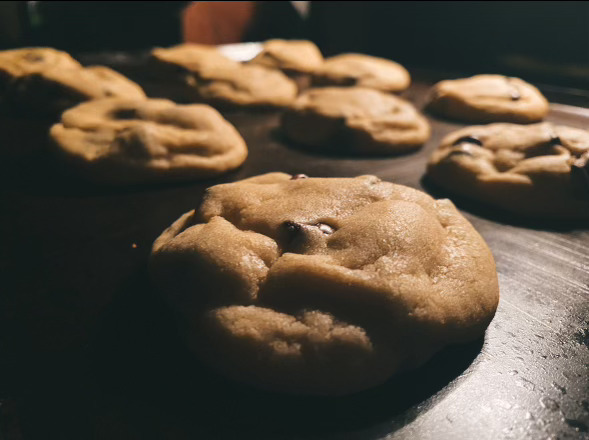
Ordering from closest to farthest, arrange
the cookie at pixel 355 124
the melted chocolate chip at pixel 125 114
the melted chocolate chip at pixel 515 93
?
the melted chocolate chip at pixel 125 114 < the cookie at pixel 355 124 < the melted chocolate chip at pixel 515 93

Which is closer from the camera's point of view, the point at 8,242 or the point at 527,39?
the point at 8,242

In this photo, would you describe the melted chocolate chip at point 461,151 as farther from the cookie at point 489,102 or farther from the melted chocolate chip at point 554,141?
the cookie at point 489,102

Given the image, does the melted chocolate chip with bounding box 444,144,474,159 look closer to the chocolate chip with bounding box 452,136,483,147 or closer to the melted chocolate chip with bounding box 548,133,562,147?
the chocolate chip with bounding box 452,136,483,147

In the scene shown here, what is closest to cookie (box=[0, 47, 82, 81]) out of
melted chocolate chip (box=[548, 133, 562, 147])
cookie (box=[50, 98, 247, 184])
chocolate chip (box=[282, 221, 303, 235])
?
cookie (box=[50, 98, 247, 184])

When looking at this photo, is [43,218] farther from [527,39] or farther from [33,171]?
[527,39]

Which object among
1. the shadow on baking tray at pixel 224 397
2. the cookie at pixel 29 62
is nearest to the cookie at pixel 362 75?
the cookie at pixel 29 62

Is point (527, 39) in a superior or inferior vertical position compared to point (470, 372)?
superior

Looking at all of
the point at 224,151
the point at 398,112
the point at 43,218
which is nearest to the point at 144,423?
the point at 43,218

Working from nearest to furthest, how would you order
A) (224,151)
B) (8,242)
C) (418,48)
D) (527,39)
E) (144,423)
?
1. (144,423)
2. (8,242)
3. (224,151)
4. (527,39)
5. (418,48)
